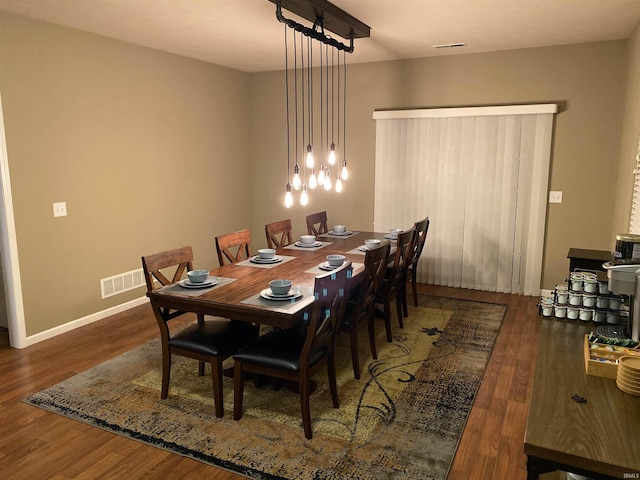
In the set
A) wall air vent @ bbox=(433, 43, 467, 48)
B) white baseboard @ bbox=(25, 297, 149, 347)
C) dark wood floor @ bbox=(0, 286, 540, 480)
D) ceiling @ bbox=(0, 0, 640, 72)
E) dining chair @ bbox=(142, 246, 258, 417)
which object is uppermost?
wall air vent @ bbox=(433, 43, 467, 48)

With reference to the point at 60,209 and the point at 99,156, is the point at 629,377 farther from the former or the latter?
the point at 99,156

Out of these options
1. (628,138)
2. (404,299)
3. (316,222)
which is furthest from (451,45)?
(404,299)

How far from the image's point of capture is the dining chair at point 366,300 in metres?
3.28

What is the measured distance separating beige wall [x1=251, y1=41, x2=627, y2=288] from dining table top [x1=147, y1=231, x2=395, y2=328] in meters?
2.27

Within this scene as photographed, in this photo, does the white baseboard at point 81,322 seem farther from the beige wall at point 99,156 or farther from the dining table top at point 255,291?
the dining table top at point 255,291

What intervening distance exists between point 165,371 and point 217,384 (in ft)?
1.42

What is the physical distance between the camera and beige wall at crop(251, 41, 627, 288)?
475 centimetres

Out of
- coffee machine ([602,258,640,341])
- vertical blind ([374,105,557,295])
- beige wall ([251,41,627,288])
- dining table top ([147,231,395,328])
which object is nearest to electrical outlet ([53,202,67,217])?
dining table top ([147,231,395,328])

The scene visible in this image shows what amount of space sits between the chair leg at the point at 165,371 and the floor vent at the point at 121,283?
191 centimetres

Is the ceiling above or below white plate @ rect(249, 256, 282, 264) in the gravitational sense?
above

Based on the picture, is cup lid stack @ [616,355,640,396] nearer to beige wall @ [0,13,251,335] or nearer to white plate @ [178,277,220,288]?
white plate @ [178,277,220,288]

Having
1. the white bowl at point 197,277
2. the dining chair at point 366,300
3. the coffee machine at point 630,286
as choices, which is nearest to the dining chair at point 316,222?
the dining chair at point 366,300

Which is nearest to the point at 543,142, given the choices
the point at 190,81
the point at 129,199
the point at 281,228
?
the point at 281,228

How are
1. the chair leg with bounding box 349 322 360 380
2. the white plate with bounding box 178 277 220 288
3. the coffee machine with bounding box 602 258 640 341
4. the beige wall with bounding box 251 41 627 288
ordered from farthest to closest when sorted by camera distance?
the beige wall with bounding box 251 41 627 288 < the chair leg with bounding box 349 322 360 380 < the white plate with bounding box 178 277 220 288 < the coffee machine with bounding box 602 258 640 341
